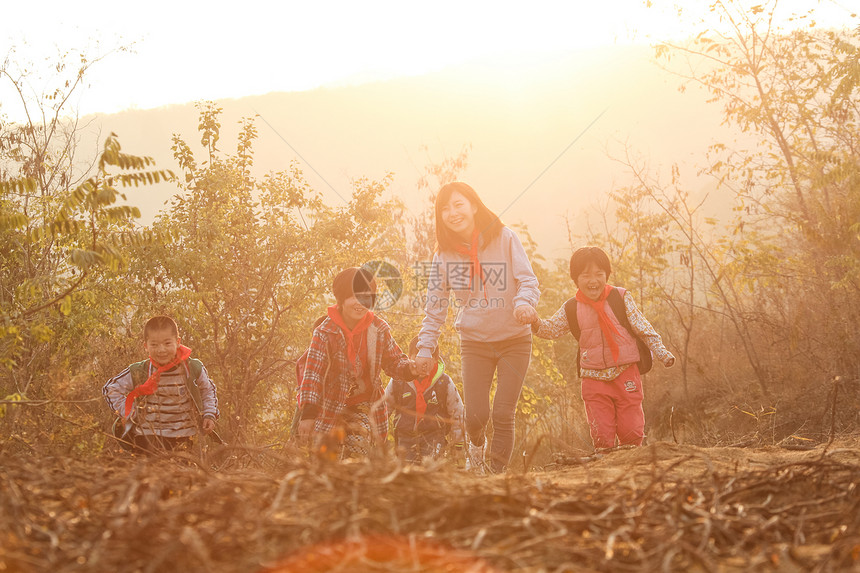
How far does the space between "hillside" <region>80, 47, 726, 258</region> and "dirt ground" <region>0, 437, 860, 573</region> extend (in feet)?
275

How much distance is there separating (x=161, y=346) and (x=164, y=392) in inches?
13.8

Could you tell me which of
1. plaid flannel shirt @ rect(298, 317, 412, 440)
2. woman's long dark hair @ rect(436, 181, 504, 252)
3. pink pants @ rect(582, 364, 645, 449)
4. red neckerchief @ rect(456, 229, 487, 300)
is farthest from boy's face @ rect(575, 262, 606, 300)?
plaid flannel shirt @ rect(298, 317, 412, 440)

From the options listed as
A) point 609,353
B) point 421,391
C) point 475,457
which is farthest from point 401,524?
point 421,391

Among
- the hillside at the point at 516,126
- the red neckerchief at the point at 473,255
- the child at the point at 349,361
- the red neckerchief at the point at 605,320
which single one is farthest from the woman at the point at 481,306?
the hillside at the point at 516,126

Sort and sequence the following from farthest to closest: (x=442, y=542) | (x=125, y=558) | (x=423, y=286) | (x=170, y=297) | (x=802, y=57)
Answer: (x=423, y=286) → (x=802, y=57) → (x=170, y=297) → (x=442, y=542) → (x=125, y=558)

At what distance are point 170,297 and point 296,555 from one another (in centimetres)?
868

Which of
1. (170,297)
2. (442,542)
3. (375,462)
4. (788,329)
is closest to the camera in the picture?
(442,542)

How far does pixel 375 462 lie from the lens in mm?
2438

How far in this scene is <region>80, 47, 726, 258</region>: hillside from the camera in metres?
95.6

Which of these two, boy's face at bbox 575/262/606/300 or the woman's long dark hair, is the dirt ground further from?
boy's face at bbox 575/262/606/300

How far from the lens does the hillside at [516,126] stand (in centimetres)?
9562

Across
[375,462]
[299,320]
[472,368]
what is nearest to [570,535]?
[375,462]

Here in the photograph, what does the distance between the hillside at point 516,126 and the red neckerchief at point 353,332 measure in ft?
265

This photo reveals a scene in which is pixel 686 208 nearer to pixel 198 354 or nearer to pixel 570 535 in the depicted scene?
pixel 198 354
